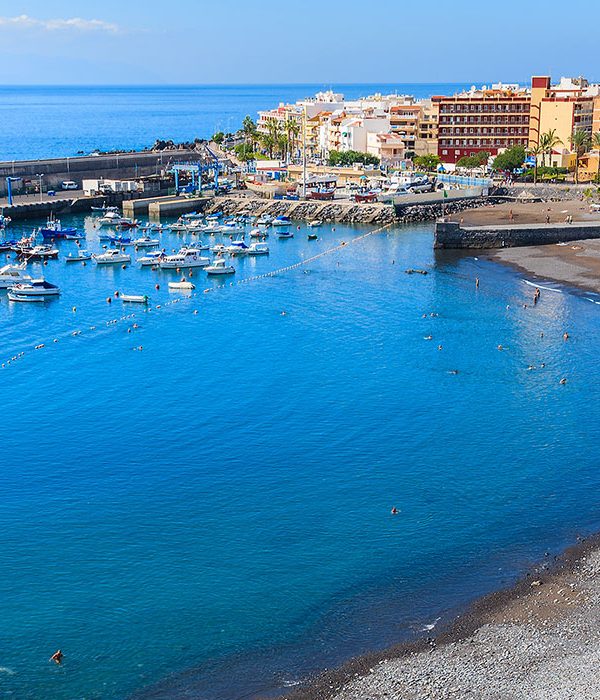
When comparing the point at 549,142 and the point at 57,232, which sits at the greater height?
the point at 549,142

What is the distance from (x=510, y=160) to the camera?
116750mm

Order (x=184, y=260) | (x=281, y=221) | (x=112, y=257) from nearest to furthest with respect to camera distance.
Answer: (x=184, y=260) → (x=112, y=257) → (x=281, y=221)

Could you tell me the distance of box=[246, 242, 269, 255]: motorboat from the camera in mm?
84062

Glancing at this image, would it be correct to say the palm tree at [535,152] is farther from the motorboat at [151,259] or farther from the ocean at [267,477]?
the motorboat at [151,259]

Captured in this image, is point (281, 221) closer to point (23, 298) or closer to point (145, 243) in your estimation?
point (145, 243)

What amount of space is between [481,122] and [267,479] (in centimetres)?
10271

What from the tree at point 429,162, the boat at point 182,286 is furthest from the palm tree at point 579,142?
the boat at point 182,286

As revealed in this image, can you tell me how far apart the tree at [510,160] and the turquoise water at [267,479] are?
184 ft

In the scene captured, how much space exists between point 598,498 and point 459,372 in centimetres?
1519

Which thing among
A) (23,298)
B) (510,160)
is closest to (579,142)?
(510,160)

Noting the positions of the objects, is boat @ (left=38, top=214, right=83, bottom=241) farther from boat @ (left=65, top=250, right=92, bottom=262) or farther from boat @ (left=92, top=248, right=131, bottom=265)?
boat @ (left=92, top=248, right=131, bottom=265)

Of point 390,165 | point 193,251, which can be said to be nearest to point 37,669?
point 193,251

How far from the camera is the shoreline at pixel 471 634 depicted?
25172 mm

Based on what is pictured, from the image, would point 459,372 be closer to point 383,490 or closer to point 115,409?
point 383,490
